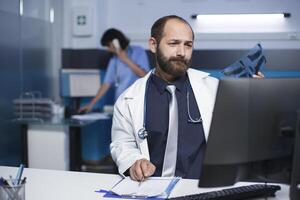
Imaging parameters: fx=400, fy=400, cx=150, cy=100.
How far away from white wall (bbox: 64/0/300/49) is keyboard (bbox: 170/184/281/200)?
309 cm

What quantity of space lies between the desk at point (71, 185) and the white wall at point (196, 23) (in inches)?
118

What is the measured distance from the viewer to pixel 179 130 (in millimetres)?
1678

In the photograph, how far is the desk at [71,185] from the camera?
4.30 ft

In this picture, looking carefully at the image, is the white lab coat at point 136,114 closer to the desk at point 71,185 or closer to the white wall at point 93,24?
the desk at point 71,185

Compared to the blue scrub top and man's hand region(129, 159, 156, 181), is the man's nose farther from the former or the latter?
the blue scrub top

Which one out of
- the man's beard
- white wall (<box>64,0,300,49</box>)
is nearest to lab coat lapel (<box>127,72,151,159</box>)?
the man's beard

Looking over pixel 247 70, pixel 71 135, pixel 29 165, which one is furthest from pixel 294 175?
pixel 29 165

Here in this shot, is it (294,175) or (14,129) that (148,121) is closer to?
(294,175)

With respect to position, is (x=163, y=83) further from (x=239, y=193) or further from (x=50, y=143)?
(x=50, y=143)

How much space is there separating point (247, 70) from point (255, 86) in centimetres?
52

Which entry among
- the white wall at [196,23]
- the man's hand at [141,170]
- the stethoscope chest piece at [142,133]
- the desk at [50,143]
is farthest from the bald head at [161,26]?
the white wall at [196,23]

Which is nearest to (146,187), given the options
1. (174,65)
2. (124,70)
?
(174,65)

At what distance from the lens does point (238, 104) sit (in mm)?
1001

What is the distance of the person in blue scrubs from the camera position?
3990 mm
